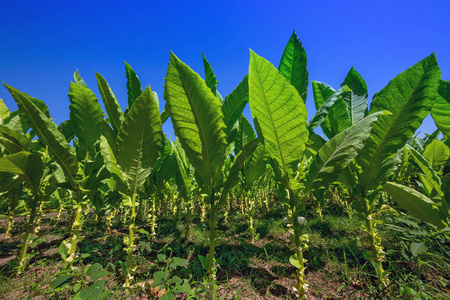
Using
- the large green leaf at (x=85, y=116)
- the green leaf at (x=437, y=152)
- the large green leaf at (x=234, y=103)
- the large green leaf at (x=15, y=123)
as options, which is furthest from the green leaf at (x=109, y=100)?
the green leaf at (x=437, y=152)

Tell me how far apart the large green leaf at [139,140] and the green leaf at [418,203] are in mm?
1613

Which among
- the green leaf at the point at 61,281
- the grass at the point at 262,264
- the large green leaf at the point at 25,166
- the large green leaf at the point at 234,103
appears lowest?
the grass at the point at 262,264

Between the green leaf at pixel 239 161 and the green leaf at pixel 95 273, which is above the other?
the green leaf at pixel 239 161

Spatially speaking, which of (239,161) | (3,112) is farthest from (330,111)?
(3,112)

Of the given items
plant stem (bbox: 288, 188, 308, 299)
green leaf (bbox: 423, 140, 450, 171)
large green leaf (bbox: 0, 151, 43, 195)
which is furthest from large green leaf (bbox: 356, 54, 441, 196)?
large green leaf (bbox: 0, 151, 43, 195)

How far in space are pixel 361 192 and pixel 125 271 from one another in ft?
→ 5.36

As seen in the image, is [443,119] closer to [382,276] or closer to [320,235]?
[382,276]

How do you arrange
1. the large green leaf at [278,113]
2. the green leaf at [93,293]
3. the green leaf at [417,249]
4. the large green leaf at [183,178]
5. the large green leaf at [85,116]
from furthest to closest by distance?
the large green leaf at [183,178], the large green leaf at [85,116], the green leaf at [417,249], the large green leaf at [278,113], the green leaf at [93,293]

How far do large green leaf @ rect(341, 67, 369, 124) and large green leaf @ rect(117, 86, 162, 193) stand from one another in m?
1.51

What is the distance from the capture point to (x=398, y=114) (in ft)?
3.92

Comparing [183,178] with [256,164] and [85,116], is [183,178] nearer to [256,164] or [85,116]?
[256,164]

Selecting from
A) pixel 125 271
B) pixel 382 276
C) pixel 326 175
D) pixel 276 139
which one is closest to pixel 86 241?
pixel 125 271

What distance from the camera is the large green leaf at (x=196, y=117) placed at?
1064 mm

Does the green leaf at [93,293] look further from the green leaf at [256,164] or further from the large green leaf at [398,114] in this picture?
the large green leaf at [398,114]
